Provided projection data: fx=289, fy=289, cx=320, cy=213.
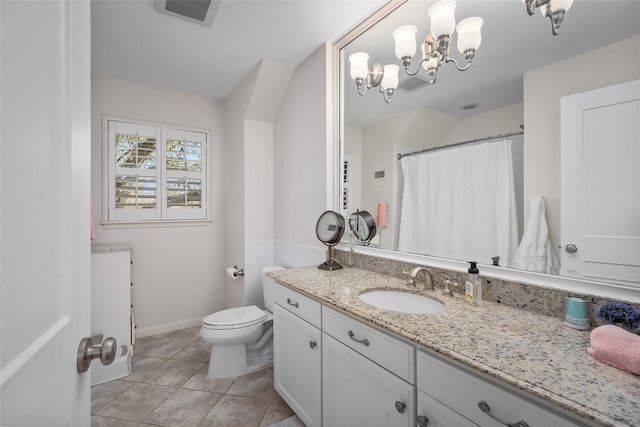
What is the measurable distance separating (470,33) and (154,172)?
2.84 meters

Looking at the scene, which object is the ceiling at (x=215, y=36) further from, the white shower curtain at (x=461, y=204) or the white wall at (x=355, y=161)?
the white shower curtain at (x=461, y=204)

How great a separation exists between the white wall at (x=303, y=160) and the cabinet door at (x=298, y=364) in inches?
24.7

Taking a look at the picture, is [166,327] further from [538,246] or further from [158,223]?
[538,246]

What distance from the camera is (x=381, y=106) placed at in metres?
1.86

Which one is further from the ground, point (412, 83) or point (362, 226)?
point (412, 83)

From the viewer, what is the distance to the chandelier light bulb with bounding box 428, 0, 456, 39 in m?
1.36

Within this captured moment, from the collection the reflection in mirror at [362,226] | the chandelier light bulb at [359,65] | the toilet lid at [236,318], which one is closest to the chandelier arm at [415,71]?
the chandelier light bulb at [359,65]

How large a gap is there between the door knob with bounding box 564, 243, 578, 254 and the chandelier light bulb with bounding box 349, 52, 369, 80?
4.86ft

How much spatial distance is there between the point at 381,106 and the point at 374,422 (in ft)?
5.50

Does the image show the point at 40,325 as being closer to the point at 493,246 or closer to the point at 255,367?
the point at 493,246

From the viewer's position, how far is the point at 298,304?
1.58 metres

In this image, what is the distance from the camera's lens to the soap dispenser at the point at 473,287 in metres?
1.19

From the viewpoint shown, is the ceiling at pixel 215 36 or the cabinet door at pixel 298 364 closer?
the cabinet door at pixel 298 364

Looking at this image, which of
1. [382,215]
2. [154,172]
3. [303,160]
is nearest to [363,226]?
[382,215]
